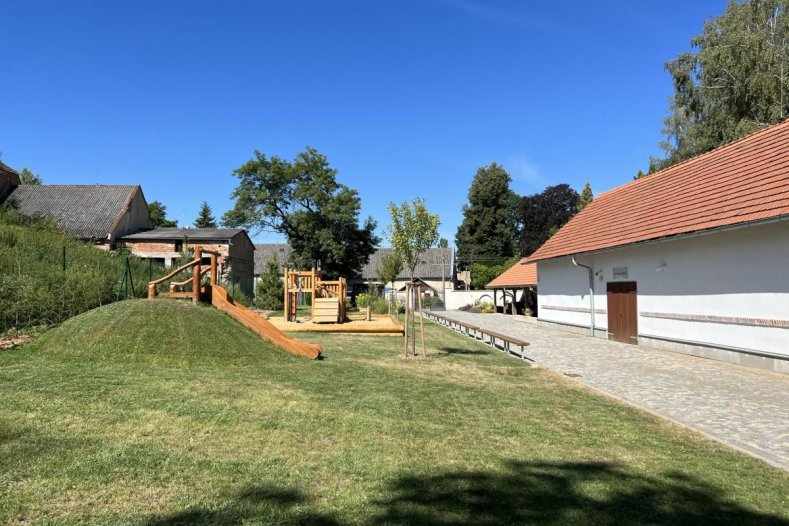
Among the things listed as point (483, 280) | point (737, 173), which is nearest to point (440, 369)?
point (737, 173)

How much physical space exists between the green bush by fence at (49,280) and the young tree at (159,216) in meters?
59.9

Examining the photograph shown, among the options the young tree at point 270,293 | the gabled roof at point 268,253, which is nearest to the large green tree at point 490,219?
the gabled roof at point 268,253

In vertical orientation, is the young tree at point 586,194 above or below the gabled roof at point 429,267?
above

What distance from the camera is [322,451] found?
4.49 m

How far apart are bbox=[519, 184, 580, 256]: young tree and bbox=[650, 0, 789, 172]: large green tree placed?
3553cm

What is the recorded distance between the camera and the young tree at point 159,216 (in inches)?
2771

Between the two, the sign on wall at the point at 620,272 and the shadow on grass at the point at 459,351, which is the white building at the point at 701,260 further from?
the shadow on grass at the point at 459,351

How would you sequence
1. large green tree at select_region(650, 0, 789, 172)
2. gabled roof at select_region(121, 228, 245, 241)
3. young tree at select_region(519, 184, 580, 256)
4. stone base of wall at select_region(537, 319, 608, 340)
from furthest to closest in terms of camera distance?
1. young tree at select_region(519, 184, 580, 256)
2. gabled roof at select_region(121, 228, 245, 241)
3. large green tree at select_region(650, 0, 789, 172)
4. stone base of wall at select_region(537, 319, 608, 340)

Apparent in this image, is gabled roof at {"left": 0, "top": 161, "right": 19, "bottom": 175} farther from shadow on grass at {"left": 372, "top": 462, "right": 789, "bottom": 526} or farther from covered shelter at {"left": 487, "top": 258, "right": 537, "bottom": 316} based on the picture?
shadow on grass at {"left": 372, "top": 462, "right": 789, "bottom": 526}

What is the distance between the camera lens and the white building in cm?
1064

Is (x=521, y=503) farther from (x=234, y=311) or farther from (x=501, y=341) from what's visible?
(x=501, y=341)

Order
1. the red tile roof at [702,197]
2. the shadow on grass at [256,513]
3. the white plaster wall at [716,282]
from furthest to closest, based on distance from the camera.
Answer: the red tile roof at [702,197]
the white plaster wall at [716,282]
the shadow on grass at [256,513]

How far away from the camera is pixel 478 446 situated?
4.95 meters

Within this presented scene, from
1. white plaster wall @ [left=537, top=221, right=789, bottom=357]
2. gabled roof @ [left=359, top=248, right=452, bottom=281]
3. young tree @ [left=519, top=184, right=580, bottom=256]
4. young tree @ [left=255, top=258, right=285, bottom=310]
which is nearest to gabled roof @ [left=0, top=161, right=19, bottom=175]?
young tree @ [left=255, top=258, right=285, bottom=310]
